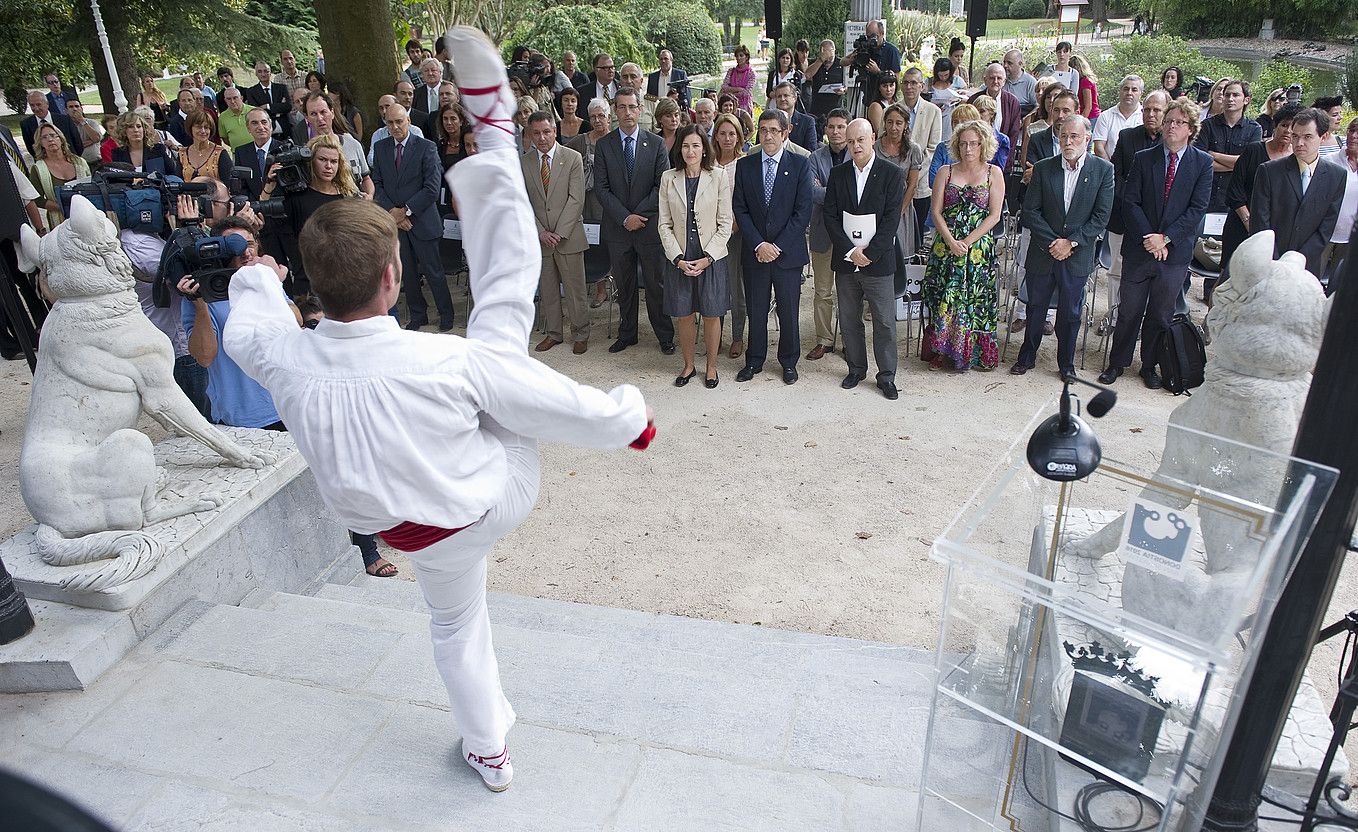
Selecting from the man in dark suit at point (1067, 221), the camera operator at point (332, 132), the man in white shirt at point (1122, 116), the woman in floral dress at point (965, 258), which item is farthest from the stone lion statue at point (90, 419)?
the man in white shirt at point (1122, 116)

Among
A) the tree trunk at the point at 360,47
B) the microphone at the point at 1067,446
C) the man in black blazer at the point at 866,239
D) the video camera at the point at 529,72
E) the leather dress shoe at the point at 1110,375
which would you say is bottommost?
the leather dress shoe at the point at 1110,375

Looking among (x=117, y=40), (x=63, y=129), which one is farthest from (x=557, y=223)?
(x=117, y=40)

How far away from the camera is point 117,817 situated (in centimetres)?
266

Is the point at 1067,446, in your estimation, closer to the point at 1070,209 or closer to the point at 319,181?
the point at 1070,209

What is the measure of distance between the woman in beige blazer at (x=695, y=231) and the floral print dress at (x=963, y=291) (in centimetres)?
155

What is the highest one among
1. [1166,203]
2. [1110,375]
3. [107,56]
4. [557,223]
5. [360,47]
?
[360,47]

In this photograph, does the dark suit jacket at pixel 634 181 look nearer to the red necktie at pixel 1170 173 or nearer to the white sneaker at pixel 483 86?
the red necktie at pixel 1170 173

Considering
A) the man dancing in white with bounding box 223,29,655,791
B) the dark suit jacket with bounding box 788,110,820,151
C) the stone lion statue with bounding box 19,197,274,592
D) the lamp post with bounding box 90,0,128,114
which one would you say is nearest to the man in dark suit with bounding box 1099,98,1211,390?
the dark suit jacket with bounding box 788,110,820,151

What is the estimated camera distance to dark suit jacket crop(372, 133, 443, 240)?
7551 millimetres

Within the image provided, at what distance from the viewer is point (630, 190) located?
282 inches

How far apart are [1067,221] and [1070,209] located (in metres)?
0.08

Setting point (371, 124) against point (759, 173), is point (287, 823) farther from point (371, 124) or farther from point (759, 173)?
point (371, 124)

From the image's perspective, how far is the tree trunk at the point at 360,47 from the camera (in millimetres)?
9719

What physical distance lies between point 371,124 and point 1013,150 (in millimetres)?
6783
